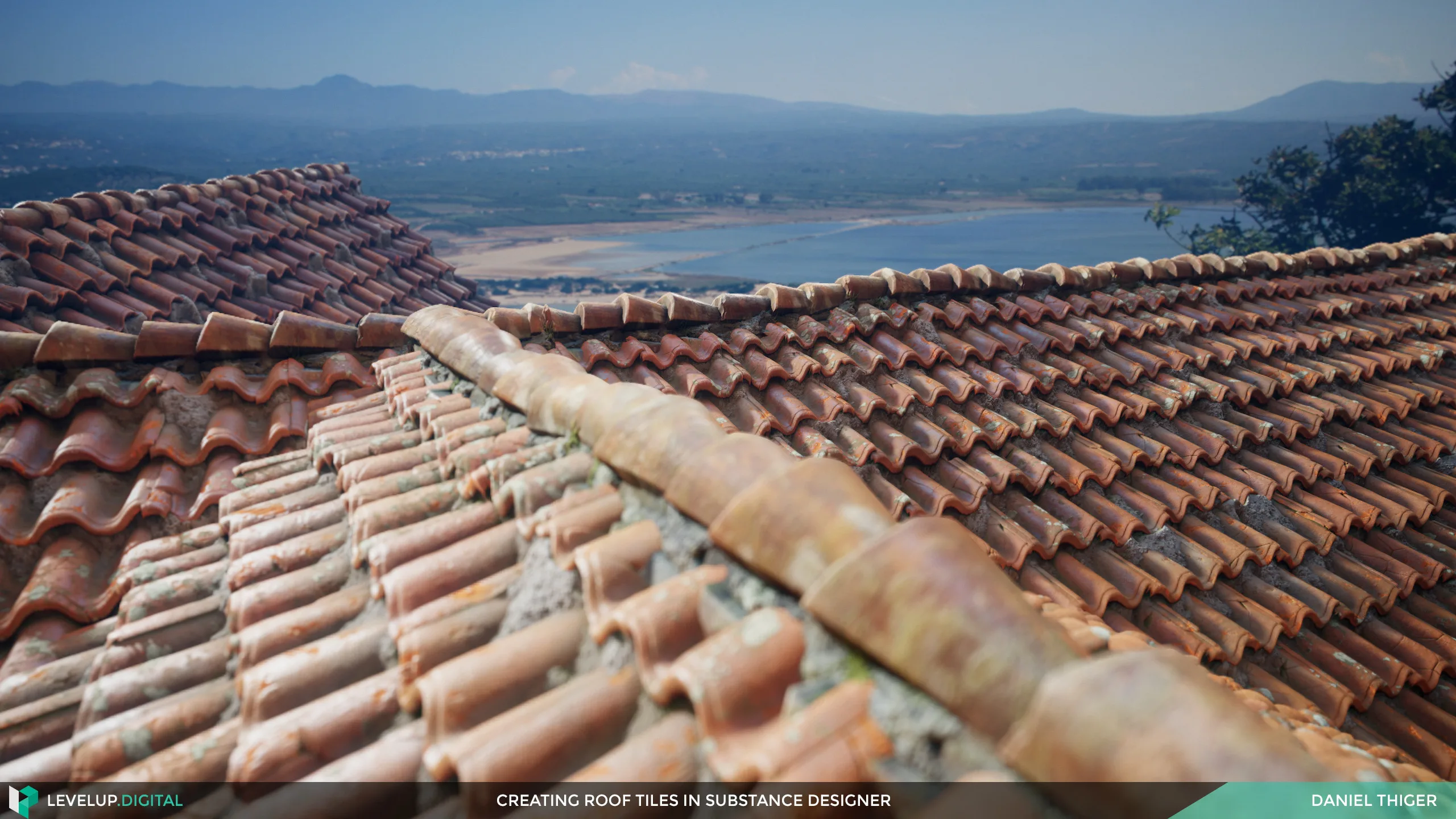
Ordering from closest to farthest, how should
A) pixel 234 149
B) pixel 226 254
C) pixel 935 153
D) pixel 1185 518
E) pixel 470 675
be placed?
pixel 470 675, pixel 1185 518, pixel 226 254, pixel 234 149, pixel 935 153

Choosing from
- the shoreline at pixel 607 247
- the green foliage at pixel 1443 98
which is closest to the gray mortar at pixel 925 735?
the shoreline at pixel 607 247

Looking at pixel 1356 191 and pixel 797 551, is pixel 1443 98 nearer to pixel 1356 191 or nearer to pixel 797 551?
pixel 1356 191

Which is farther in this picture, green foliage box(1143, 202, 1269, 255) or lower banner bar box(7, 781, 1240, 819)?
green foliage box(1143, 202, 1269, 255)

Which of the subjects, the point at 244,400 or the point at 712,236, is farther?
the point at 712,236

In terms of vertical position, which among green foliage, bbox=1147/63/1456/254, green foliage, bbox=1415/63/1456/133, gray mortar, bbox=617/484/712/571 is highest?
green foliage, bbox=1415/63/1456/133

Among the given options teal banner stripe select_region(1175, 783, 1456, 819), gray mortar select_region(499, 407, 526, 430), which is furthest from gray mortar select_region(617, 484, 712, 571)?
teal banner stripe select_region(1175, 783, 1456, 819)

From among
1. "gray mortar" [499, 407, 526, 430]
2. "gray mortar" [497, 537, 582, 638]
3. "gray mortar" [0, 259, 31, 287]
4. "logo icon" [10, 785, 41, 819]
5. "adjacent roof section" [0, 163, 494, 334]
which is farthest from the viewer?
"adjacent roof section" [0, 163, 494, 334]

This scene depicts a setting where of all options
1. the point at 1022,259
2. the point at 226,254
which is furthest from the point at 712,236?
the point at 226,254

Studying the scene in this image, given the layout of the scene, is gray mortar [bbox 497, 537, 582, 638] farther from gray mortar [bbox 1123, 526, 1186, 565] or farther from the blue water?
the blue water

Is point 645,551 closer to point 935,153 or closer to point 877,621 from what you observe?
point 877,621
